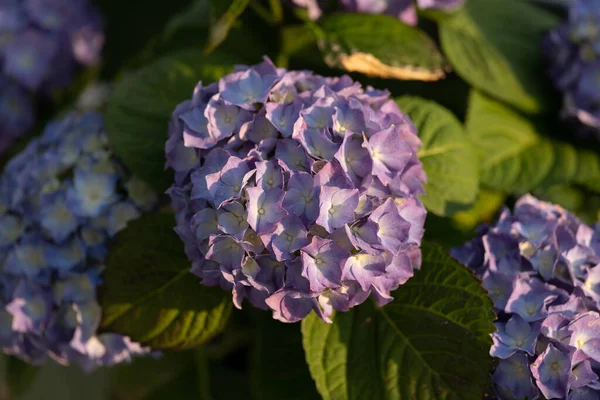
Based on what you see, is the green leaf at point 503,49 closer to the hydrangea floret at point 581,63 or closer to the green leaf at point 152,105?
the hydrangea floret at point 581,63

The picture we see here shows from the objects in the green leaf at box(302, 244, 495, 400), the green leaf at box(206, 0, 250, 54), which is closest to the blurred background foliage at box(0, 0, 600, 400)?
the green leaf at box(206, 0, 250, 54)

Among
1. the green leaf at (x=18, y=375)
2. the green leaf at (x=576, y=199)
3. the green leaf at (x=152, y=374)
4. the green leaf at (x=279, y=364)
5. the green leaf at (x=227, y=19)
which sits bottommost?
the green leaf at (x=152, y=374)

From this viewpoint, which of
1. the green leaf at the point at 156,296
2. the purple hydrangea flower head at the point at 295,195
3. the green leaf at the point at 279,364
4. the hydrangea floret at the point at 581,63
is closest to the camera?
the purple hydrangea flower head at the point at 295,195

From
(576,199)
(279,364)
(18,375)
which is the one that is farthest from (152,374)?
(576,199)

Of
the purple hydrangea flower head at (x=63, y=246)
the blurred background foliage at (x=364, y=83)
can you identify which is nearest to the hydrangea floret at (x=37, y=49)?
the blurred background foliage at (x=364, y=83)

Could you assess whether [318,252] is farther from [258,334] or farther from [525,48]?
[525,48]

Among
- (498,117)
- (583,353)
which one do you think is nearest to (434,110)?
(498,117)
